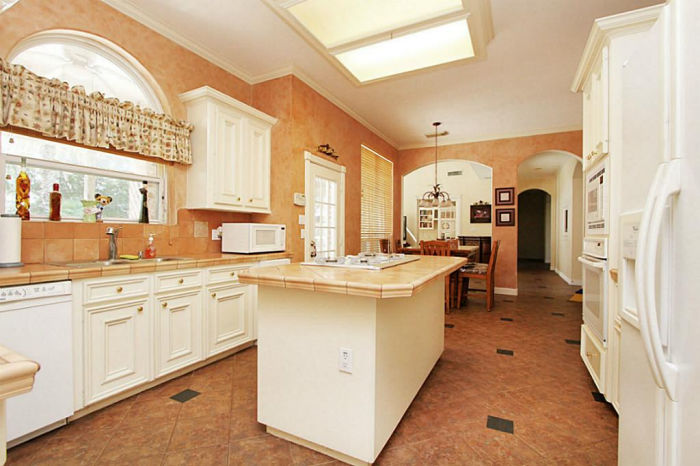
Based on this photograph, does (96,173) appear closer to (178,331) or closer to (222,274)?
(222,274)

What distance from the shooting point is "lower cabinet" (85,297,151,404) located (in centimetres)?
195

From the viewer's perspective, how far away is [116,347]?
2084 mm

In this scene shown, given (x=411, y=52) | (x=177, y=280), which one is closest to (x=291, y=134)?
(x=411, y=52)

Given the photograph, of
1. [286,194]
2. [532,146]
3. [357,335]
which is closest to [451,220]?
[532,146]

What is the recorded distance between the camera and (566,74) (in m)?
3.76

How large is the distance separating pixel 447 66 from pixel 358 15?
922mm

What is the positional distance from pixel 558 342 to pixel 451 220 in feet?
26.6

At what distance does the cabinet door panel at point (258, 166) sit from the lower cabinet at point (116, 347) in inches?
62.5

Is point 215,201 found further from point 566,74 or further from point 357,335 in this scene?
point 566,74

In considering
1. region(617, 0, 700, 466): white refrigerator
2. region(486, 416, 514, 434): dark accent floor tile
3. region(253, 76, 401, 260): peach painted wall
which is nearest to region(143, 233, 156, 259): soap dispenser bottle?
region(253, 76, 401, 260): peach painted wall

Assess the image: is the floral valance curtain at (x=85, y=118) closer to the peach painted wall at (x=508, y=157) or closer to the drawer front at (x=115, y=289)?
the drawer front at (x=115, y=289)

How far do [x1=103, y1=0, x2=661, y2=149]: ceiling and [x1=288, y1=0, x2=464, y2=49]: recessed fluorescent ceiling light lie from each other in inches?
26.6

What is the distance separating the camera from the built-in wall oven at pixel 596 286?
2.12 m

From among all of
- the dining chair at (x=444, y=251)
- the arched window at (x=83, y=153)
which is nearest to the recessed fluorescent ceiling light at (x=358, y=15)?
the arched window at (x=83, y=153)
